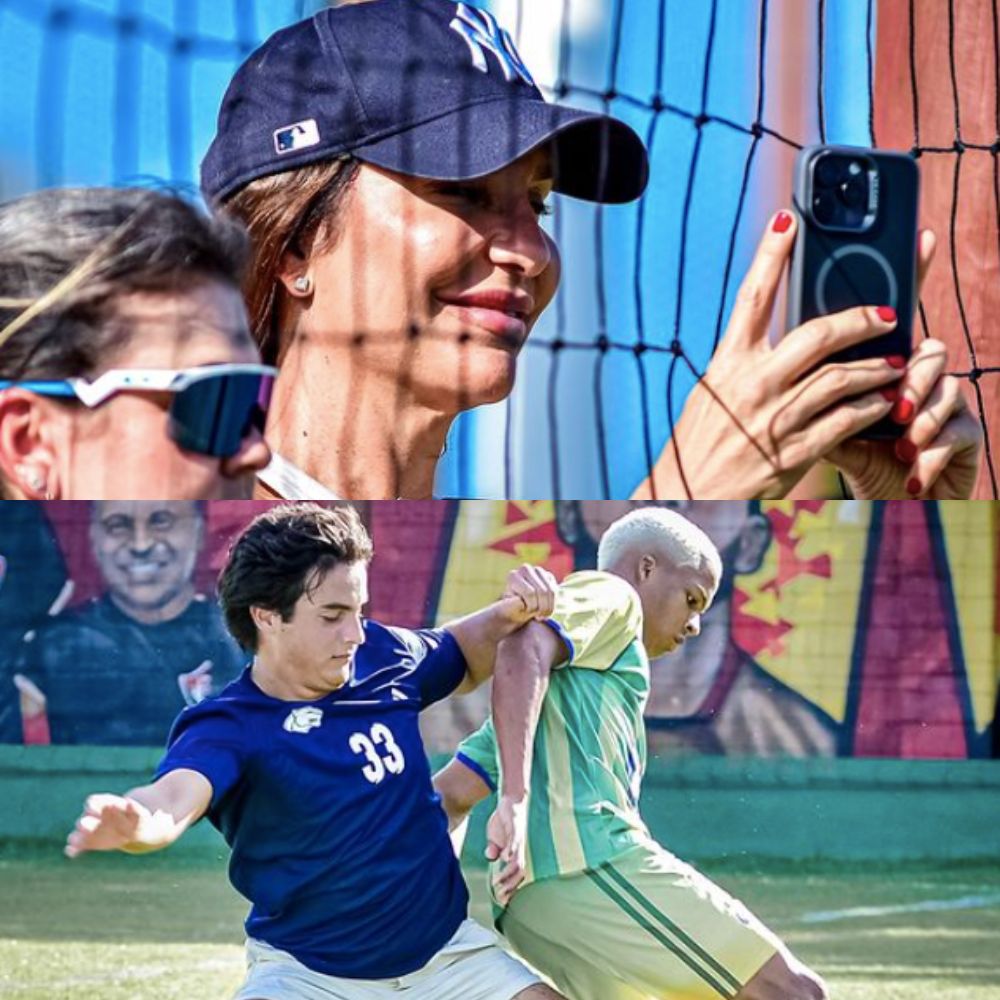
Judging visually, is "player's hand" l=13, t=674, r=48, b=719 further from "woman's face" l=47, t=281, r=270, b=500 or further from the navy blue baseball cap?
the navy blue baseball cap

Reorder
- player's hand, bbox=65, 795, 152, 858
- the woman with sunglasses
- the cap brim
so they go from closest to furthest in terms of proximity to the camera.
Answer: player's hand, bbox=65, 795, 152, 858
the woman with sunglasses
the cap brim

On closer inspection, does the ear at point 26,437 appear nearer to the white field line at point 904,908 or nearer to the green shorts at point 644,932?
the green shorts at point 644,932

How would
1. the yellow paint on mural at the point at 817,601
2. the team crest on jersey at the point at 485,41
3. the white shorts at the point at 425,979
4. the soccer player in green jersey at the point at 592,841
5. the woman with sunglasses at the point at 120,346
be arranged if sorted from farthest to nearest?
the yellow paint on mural at the point at 817,601
the team crest on jersey at the point at 485,41
the woman with sunglasses at the point at 120,346
the soccer player in green jersey at the point at 592,841
the white shorts at the point at 425,979

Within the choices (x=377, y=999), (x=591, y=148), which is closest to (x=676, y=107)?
(x=591, y=148)

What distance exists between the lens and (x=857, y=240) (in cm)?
409

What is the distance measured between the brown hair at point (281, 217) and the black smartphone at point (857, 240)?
2.95 feet

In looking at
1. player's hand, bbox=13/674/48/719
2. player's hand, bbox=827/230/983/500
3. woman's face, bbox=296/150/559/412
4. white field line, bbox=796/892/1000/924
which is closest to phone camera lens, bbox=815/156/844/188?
player's hand, bbox=827/230/983/500

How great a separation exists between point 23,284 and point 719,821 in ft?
9.64

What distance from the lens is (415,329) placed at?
13.1 feet

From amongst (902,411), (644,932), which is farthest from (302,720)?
(902,411)

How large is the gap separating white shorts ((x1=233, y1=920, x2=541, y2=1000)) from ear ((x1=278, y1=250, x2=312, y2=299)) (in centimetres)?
139

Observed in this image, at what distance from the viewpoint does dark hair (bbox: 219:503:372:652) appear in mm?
2996

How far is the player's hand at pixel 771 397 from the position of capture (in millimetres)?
4066

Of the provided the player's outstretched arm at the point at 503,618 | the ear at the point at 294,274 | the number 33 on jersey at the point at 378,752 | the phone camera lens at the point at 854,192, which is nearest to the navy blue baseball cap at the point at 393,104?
the ear at the point at 294,274
